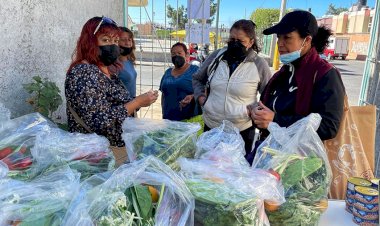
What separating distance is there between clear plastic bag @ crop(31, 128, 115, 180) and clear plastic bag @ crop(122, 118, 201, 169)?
0.12m

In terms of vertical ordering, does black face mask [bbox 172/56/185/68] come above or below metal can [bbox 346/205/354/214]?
above

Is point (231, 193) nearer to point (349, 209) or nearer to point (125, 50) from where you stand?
point (349, 209)

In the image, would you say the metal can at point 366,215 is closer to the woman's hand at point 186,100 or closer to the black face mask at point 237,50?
the black face mask at point 237,50

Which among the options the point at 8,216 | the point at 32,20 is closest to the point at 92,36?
the point at 32,20

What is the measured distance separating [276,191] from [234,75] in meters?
1.59

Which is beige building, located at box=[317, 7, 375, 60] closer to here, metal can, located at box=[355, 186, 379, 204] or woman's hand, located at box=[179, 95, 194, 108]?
woman's hand, located at box=[179, 95, 194, 108]

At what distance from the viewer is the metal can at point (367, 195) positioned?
1.03 m

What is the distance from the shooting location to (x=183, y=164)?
41.8 inches

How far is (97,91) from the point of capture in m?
1.72

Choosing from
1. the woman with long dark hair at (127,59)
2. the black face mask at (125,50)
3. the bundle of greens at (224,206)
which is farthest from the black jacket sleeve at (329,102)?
the black face mask at (125,50)

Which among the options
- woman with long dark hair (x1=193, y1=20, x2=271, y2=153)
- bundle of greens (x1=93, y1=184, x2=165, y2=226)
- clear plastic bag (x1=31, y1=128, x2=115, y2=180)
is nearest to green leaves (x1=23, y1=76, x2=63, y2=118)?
clear plastic bag (x1=31, y1=128, x2=115, y2=180)

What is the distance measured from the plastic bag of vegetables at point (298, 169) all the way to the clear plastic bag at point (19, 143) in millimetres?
912

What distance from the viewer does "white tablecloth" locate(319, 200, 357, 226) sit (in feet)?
3.73

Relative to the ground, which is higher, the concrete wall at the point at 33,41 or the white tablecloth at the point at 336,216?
the concrete wall at the point at 33,41
